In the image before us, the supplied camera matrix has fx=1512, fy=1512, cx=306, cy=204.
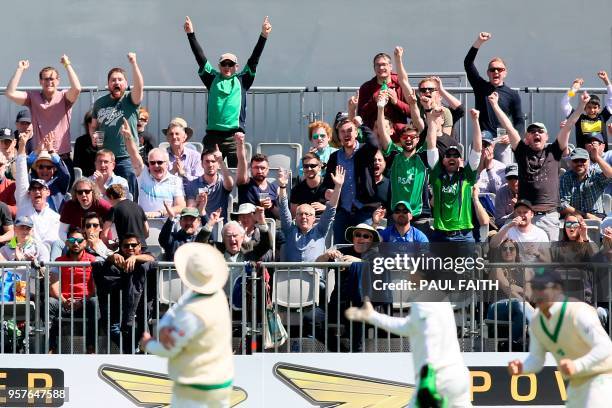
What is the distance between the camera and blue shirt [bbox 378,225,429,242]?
14602mm

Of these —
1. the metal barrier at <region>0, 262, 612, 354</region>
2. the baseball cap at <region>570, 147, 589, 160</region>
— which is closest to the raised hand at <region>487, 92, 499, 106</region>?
the baseball cap at <region>570, 147, 589, 160</region>

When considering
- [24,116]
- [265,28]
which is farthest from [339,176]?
[24,116]

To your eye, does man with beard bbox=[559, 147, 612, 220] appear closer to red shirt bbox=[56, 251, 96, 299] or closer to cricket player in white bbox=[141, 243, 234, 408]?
red shirt bbox=[56, 251, 96, 299]

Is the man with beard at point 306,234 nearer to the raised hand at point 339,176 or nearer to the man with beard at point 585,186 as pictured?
the raised hand at point 339,176

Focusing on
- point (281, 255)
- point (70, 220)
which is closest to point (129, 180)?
point (70, 220)

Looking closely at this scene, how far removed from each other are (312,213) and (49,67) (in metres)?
4.06

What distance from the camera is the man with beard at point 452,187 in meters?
15.5

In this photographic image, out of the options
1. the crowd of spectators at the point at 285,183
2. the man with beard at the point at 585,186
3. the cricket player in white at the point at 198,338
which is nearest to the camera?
the cricket player in white at the point at 198,338

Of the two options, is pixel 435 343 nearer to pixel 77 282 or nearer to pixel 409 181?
pixel 77 282

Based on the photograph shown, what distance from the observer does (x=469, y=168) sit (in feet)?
52.2

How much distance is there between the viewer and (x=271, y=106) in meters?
18.9

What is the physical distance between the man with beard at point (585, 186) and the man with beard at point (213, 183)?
3.57 m

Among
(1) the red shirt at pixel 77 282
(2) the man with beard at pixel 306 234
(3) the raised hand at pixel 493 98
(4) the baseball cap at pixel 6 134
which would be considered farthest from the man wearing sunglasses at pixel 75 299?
(3) the raised hand at pixel 493 98

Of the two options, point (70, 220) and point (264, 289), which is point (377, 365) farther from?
point (70, 220)
